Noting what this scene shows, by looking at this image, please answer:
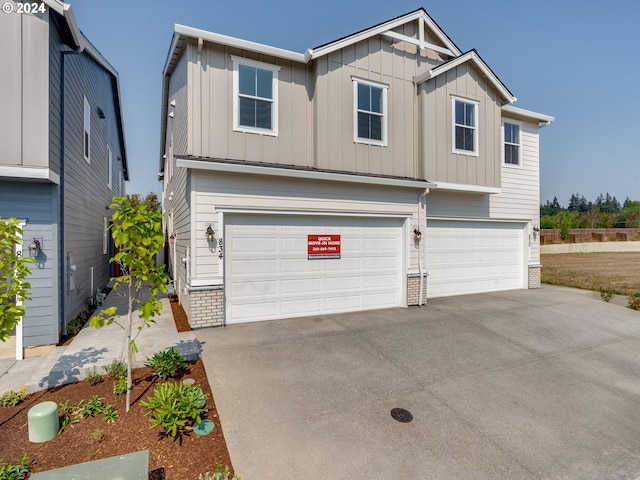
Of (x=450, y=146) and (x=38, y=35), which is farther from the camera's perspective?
(x=450, y=146)

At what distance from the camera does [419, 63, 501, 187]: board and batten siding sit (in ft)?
29.4

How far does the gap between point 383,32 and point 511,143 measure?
609cm

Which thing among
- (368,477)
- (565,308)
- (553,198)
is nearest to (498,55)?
(565,308)

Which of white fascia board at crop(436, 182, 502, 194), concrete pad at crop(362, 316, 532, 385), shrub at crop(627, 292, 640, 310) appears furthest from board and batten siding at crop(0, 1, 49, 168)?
shrub at crop(627, 292, 640, 310)

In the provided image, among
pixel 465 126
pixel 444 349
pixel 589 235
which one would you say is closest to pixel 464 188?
pixel 465 126

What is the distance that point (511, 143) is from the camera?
441 inches

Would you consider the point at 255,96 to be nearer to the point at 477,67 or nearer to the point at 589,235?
the point at 477,67

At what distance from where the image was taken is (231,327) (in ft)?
22.5

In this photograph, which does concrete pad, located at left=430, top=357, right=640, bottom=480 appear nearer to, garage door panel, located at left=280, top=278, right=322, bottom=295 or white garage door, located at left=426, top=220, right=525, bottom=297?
garage door panel, located at left=280, top=278, right=322, bottom=295

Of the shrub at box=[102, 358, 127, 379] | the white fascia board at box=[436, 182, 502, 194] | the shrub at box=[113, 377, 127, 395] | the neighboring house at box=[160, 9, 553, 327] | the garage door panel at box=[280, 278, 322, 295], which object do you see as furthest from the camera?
the white fascia board at box=[436, 182, 502, 194]

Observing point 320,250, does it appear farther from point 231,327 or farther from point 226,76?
point 226,76

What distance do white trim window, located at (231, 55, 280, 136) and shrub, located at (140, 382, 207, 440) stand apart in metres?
5.75

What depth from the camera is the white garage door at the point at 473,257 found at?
991cm

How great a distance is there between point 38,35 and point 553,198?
119638 millimetres
